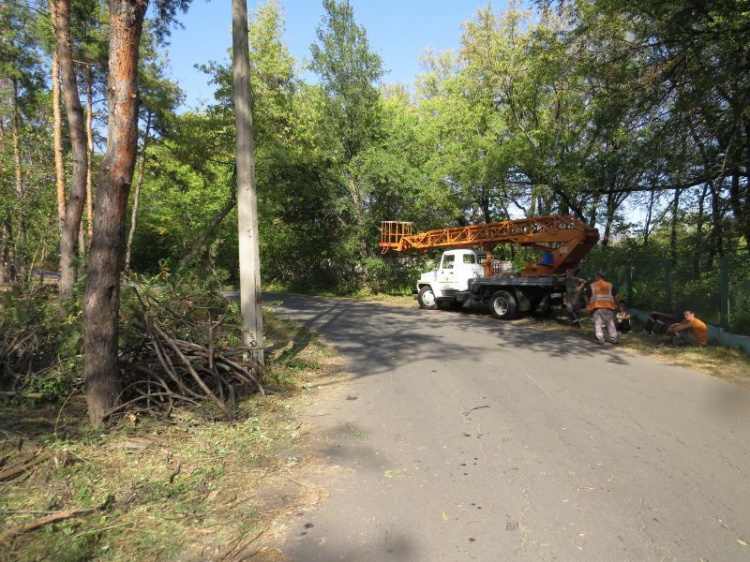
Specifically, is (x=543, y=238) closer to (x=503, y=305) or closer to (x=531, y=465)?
(x=503, y=305)

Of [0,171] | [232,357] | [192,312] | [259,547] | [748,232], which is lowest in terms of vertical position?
[259,547]

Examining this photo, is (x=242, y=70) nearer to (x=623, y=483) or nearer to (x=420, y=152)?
(x=623, y=483)

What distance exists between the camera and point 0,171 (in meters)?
14.7

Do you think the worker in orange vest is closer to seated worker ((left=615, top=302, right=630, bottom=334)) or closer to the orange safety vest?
the orange safety vest

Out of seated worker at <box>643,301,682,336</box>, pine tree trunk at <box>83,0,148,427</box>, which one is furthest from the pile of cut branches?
seated worker at <box>643,301,682,336</box>

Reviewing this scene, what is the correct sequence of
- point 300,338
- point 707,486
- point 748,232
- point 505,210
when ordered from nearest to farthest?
point 707,486 → point 300,338 → point 748,232 → point 505,210

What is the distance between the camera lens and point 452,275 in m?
18.1

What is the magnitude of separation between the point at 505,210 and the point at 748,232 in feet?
47.5

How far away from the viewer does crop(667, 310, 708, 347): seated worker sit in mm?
10367

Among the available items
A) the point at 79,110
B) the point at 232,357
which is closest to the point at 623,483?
the point at 232,357

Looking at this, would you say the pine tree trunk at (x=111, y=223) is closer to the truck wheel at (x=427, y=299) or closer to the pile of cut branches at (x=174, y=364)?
the pile of cut branches at (x=174, y=364)

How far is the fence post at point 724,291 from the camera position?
10539 mm

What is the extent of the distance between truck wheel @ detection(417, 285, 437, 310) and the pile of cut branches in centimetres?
1249

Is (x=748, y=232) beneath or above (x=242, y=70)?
beneath
